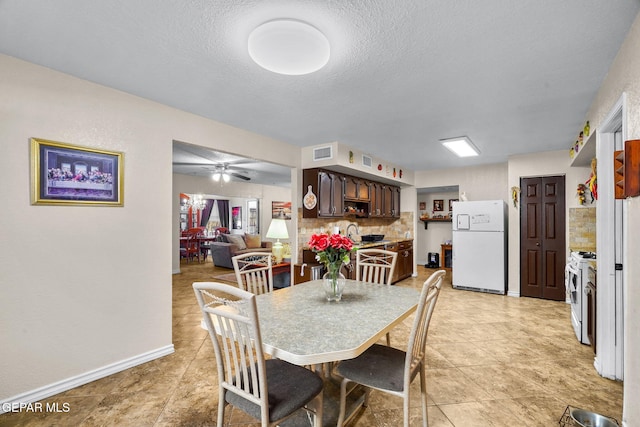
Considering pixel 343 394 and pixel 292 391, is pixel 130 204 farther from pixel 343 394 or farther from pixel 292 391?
pixel 343 394

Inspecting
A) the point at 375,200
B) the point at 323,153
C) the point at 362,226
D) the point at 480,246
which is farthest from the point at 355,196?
the point at 480,246

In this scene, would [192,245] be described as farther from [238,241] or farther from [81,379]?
Result: [81,379]

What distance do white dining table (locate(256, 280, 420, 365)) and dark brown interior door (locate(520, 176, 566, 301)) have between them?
12.3 ft

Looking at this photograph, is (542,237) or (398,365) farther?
(542,237)

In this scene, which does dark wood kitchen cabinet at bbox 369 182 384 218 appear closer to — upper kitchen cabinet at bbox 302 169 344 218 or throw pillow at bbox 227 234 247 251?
upper kitchen cabinet at bbox 302 169 344 218

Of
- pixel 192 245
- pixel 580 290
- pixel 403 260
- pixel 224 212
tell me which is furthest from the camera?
pixel 224 212

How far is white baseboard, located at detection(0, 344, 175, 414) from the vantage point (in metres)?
1.98

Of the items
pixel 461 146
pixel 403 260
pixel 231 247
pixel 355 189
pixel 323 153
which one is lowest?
pixel 403 260

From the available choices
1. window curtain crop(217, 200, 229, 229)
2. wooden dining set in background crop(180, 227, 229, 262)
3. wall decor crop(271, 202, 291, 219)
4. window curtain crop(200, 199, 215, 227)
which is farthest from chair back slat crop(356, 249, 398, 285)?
window curtain crop(200, 199, 215, 227)

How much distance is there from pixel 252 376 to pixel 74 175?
2079 mm

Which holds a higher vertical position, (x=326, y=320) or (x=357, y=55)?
(x=357, y=55)

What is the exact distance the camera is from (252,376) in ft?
4.25

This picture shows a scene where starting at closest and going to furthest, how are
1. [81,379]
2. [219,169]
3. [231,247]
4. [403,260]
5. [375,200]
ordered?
[81,379], [375,200], [403,260], [219,169], [231,247]

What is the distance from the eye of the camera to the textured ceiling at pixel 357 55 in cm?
153
